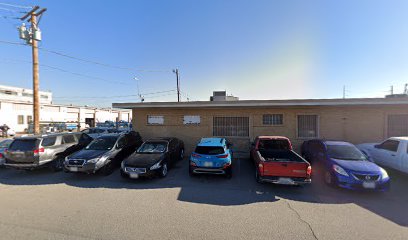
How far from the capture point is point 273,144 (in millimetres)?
8203

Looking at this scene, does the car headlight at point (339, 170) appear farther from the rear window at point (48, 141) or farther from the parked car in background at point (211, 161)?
the rear window at point (48, 141)

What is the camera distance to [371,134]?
10625 millimetres

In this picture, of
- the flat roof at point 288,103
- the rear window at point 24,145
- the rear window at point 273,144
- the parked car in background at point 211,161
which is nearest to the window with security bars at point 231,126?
the flat roof at point 288,103

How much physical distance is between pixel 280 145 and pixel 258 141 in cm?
95

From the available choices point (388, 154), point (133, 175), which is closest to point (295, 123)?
point (388, 154)

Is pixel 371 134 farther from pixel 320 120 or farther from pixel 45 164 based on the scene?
pixel 45 164

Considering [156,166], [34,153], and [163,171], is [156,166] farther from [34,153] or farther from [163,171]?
[34,153]

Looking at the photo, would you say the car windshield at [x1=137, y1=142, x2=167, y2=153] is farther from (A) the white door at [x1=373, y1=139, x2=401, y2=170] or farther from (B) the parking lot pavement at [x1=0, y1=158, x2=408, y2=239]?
(A) the white door at [x1=373, y1=139, x2=401, y2=170]

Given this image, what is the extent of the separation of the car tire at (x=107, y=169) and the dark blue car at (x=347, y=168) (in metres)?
8.30

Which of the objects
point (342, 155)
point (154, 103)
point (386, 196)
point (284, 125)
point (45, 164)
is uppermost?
point (154, 103)

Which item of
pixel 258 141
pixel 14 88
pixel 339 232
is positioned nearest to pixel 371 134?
pixel 258 141

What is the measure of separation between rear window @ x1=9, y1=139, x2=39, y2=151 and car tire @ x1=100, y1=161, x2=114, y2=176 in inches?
115

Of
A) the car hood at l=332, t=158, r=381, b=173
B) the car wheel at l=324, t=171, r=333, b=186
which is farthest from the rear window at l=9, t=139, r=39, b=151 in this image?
the car hood at l=332, t=158, r=381, b=173

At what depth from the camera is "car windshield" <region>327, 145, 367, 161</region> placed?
6586 millimetres
